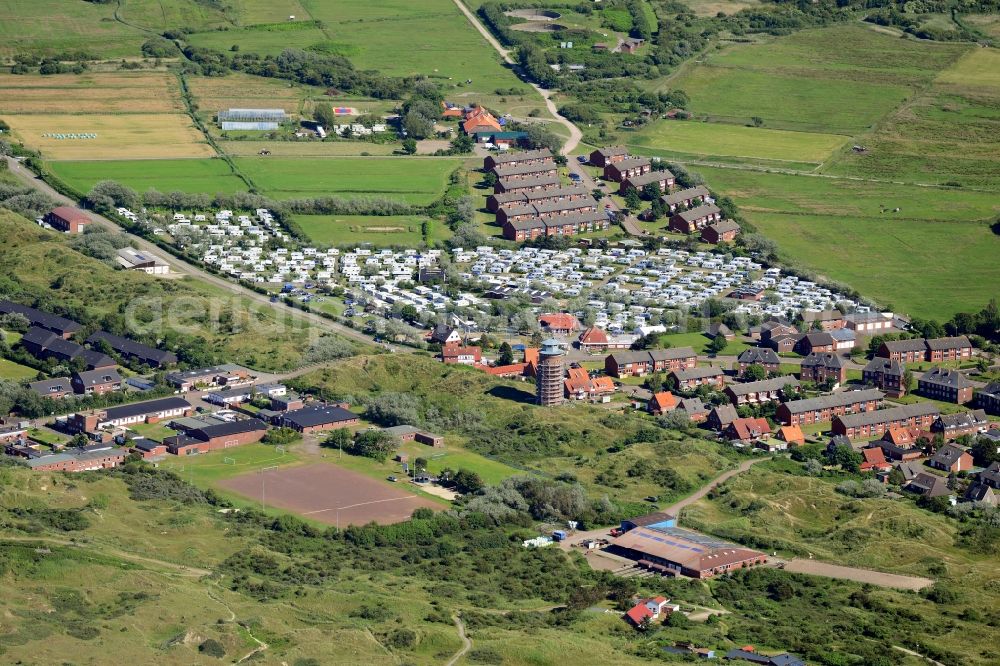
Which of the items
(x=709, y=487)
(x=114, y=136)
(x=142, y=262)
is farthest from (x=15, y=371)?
(x=114, y=136)

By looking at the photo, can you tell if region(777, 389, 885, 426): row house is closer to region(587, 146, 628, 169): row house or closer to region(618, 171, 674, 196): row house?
region(618, 171, 674, 196): row house

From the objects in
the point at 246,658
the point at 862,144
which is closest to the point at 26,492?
the point at 246,658

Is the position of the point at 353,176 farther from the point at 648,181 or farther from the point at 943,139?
the point at 943,139

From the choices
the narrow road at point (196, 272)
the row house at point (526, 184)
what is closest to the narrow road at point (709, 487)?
the narrow road at point (196, 272)

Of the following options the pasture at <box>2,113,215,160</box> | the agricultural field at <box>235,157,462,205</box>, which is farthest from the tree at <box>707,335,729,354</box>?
the pasture at <box>2,113,215,160</box>

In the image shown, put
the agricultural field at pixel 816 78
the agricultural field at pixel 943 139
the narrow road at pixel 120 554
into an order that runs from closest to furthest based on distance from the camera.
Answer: the narrow road at pixel 120 554 < the agricultural field at pixel 943 139 < the agricultural field at pixel 816 78

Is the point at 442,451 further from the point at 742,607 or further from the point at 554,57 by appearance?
the point at 554,57

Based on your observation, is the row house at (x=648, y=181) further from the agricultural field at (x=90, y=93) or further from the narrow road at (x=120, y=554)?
the narrow road at (x=120, y=554)

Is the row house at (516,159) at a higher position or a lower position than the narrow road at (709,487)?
higher
